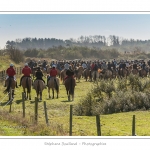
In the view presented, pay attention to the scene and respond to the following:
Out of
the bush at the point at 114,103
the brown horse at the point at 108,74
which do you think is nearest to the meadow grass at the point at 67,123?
the bush at the point at 114,103

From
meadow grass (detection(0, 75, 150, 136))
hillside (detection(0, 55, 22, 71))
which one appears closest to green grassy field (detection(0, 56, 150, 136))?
meadow grass (detection(0, 75, 150, 136))

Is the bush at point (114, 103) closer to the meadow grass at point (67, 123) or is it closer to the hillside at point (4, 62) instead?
the meadow grass at point (67, 123)

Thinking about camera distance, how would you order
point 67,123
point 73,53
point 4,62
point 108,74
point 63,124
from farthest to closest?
point 73,53 < point 4,62 < point 108,74 < point 67,123 < point 63,124

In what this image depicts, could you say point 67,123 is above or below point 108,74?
below

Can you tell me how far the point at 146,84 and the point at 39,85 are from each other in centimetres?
689

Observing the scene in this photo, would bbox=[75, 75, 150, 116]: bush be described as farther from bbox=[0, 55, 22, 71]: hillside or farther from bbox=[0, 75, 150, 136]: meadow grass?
bbox=[0, 55, 22, 71]: hillside

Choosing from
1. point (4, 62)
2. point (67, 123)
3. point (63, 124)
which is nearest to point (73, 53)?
point (4, 62)

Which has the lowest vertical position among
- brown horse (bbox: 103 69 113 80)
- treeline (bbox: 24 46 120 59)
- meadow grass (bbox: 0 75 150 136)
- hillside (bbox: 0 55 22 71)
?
meadow grass (bbox: 0 75 150 136)

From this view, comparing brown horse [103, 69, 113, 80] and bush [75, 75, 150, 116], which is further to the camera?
brown horse [103, 69, 113, 80]

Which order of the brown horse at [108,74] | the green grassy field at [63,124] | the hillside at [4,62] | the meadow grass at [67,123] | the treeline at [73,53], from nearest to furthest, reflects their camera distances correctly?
1. the green grassy field at [63,124]
2. the meadow grass at [67,123]
3. the brown horse at [108,74]
4. the hillside at [4,62]
5. the treeline at [73,53]

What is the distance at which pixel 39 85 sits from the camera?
20.8m

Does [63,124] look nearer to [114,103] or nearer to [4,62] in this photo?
[114,103]

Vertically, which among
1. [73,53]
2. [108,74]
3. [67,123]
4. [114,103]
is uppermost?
[73,53]

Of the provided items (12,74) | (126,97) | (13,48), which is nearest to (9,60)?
(13,48)
